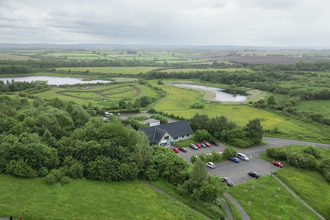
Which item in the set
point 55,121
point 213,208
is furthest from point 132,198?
point 55,121

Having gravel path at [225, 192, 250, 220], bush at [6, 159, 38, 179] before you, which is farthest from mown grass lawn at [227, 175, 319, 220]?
bush at [6, 159, 38, 179]

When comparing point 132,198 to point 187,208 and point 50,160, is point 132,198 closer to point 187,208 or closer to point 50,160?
point 187,208

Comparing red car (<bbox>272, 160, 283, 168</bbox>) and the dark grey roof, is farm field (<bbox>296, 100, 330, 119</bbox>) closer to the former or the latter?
red car (<bbox>272, 160, 283, 168</bbox>)

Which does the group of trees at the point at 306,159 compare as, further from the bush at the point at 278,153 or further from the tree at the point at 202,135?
the tree at the point at 202,135

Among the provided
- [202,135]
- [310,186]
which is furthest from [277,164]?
[202,135]

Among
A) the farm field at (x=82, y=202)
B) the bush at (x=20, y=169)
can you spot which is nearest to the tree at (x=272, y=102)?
the farm field at (x=82, y=202)

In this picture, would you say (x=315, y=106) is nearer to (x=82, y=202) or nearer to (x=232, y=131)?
(x=232, y=131)
